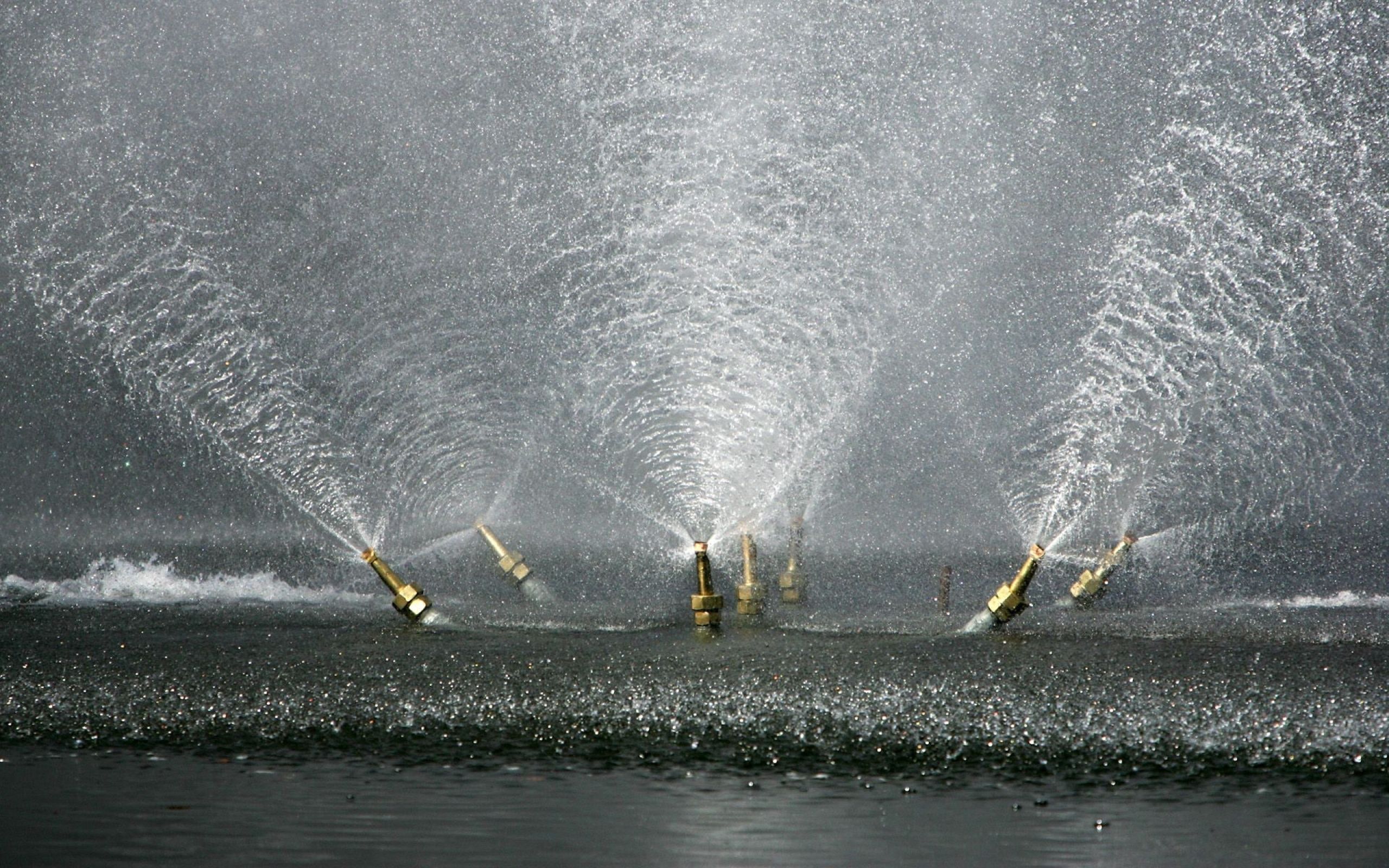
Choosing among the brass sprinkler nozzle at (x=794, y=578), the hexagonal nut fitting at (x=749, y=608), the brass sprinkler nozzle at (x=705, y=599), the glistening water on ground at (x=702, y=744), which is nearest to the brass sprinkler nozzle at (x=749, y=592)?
the hexagonal nut fitting at (x=749, y=608)

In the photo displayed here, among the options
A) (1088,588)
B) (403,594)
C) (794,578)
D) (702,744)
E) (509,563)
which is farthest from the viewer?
(794,578)

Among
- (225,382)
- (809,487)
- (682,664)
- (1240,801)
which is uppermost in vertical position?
(225,382)

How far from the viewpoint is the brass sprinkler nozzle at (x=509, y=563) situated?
10719 millimetres

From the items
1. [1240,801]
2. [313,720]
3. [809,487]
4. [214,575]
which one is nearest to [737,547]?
[809,487]

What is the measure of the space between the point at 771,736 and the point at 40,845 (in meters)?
2.82

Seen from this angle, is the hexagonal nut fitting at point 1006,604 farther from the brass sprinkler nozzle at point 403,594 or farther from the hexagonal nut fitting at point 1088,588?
the brass sprinkler nozzle at point 403,594

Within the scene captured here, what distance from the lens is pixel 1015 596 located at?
7.91 m

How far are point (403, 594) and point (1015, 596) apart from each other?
3.60 meters

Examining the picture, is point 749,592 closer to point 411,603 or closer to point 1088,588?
point 411,603

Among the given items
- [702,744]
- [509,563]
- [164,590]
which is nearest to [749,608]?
[509,563]

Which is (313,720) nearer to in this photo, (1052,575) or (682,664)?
(682,664)

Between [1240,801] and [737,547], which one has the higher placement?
[737,547]

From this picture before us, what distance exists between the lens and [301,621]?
8977 millimetres

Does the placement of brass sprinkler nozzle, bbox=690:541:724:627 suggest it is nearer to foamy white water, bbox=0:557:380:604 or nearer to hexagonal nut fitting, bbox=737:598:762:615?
hexagonal nut fitting, bbox=737:598:762:615
